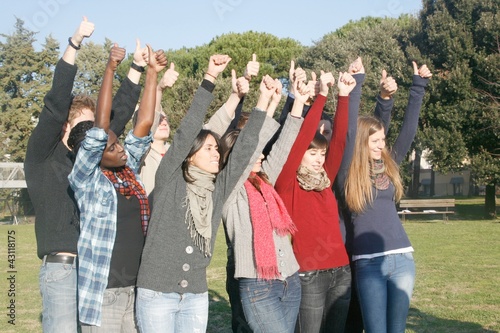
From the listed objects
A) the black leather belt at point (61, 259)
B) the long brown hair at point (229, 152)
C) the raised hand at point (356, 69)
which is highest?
the raised hand at point (356, 69)

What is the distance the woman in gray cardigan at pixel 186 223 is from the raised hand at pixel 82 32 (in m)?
0.72

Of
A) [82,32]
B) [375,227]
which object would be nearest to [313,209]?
[375,227]

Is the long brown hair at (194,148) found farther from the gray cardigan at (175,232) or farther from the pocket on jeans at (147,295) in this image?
the pocket on jeans at (147,295)

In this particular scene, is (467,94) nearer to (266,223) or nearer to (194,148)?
(266,223)

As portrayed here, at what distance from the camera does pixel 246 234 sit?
153 inches

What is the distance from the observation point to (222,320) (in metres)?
7.26

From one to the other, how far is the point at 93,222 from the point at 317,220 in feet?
5.41

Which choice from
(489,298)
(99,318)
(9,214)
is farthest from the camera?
(9,214)

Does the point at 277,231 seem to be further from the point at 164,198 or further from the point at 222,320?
the point at 222,320

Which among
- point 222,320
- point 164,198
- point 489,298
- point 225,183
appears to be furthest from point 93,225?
point 489,298

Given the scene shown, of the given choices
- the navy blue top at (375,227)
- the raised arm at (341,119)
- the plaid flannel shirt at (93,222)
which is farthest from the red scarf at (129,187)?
the navy blue top at (375,227)

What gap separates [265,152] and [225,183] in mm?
824

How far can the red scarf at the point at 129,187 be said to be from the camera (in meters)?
3.54

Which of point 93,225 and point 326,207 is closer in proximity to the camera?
point 93,225
